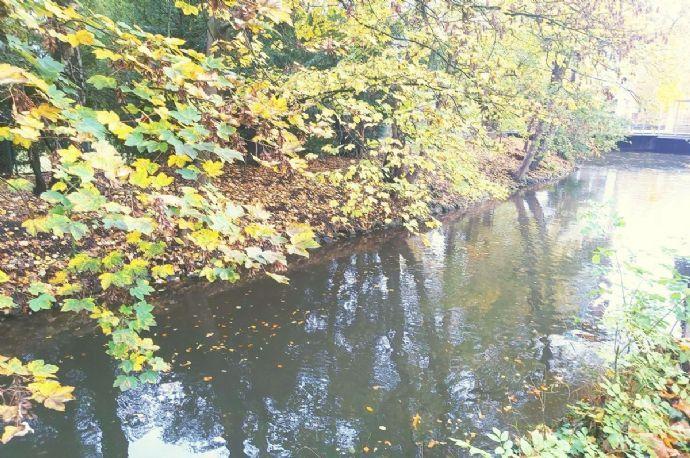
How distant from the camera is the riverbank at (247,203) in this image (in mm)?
7020

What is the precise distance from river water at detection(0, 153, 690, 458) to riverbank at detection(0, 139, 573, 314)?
2.71ft

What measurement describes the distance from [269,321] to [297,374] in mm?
1603

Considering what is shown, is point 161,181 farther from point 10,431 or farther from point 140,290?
point 10,431

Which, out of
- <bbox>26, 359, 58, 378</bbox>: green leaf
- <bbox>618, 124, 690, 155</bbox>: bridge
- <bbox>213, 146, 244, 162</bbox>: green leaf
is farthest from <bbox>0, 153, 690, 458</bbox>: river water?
<bbox>618, 124, 690, 155</bbox>: bridge

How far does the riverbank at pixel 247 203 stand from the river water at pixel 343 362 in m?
0.83

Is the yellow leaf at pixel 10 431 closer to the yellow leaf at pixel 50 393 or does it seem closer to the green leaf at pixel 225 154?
the yellow leaf at pixel 50 393

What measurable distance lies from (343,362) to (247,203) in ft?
18.5

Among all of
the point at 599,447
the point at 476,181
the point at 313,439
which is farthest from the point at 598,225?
the point at 476,181

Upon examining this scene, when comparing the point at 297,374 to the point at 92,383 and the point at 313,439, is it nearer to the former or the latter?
the point at 313,439

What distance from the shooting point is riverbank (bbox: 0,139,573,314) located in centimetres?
702

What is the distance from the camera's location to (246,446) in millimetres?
4711

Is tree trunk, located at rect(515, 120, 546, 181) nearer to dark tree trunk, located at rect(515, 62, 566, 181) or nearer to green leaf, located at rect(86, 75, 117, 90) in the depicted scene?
dark tree trunk, located at rect(515, 62, 566, 181)

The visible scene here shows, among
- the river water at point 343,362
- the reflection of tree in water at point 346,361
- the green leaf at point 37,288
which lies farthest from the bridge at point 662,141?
the green leaf at point 37,288

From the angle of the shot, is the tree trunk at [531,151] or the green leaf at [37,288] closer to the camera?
the green leaf at [37,288]
